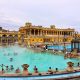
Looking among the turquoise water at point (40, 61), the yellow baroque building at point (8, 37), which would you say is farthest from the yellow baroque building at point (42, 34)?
the turquoise water at point (40, 61)

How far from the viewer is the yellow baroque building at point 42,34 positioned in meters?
78.4

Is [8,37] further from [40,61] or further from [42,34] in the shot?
[40,61]

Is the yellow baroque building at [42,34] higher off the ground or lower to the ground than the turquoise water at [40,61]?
higher

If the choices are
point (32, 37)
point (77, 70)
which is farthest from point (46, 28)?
point (77, 70)

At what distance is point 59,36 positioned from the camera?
281 feet

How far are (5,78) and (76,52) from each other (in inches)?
908

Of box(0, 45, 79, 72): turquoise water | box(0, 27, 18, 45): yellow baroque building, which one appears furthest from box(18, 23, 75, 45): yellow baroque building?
box(0, 45, 79, 72): turquoise water

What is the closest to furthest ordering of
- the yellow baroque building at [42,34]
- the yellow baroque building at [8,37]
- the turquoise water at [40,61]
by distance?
the turquoise water at [40,61]
the yellow baroque building at [42,34]
the yellow baroque building at [8,37]

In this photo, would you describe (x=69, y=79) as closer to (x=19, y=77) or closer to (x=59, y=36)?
(x=19, y=77)

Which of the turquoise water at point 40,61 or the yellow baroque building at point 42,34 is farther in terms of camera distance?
the yellow baroque building at point 42,34

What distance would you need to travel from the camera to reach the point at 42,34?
83500 millimetres

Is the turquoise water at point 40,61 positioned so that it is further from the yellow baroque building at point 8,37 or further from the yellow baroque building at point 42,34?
the yellow baroque building at point 8,37

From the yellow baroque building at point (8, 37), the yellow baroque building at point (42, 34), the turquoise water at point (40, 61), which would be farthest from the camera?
the yellow baroque building at point (8, 37)

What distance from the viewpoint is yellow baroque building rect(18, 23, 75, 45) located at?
257 ft
